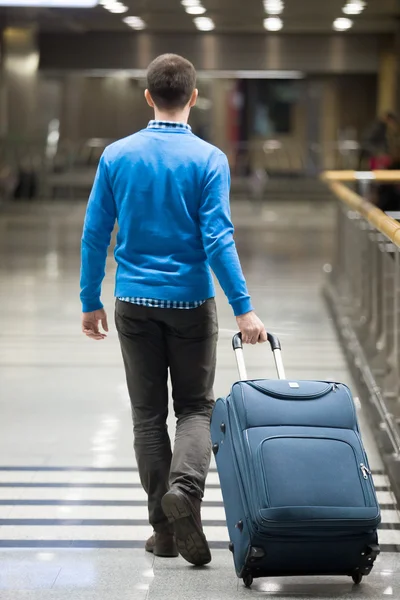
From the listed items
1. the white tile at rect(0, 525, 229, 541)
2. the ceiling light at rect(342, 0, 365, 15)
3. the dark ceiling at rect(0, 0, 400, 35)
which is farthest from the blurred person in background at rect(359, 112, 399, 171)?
the white tile at rect(0, 525, 229, 541)

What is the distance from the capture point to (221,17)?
21578mm

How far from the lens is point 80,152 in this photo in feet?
89.9

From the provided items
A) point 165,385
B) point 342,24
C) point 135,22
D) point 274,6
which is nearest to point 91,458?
point 165,385

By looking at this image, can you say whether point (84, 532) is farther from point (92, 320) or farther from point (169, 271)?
point (169, 271)

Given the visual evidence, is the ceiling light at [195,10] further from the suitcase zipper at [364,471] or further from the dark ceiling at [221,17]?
the suitcase zipper at [364,471]

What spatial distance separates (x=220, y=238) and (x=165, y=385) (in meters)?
0.55

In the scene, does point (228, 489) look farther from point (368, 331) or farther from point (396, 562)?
point (368, 331)

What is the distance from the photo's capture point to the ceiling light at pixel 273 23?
21.9m

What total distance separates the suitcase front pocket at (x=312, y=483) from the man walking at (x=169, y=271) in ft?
1.17

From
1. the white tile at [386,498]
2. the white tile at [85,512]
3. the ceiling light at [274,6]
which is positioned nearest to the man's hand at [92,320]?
the white tile at [85,512]

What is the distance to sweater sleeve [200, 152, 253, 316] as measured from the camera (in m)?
3.22

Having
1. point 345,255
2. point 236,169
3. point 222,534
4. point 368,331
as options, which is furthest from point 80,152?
point 222,534

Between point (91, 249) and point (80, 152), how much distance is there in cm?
2441

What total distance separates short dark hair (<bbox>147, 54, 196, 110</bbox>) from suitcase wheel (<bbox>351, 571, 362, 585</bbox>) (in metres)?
1.46
